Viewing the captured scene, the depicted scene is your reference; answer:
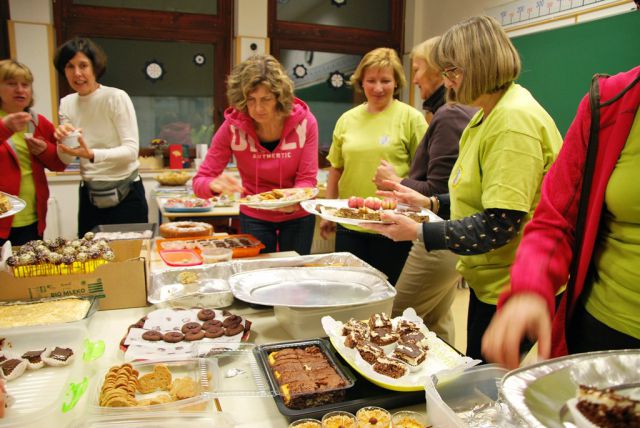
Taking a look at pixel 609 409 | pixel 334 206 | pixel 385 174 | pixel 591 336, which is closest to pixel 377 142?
pixel 385 174

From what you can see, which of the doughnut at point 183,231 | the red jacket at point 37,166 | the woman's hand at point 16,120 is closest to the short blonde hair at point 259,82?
the doughnut at point 183,231

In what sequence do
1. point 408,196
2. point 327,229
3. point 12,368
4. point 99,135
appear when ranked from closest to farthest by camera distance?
1. point 12,368
2. point 408,196
3. point 327,229
4. point 99,135

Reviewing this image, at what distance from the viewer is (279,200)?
2.25m

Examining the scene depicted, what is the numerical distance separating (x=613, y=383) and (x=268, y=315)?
3.69 feet

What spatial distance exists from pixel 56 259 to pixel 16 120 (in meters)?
1.26

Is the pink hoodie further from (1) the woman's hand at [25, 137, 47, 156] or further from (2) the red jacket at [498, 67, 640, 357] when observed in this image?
(2) the red jacket at [498, 67, 640, 357]

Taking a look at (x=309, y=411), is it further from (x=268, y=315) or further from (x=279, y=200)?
(x=279, y=200)

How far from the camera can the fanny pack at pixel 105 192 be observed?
3.00m

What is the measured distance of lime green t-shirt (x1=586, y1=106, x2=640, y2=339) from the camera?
3.23 feet

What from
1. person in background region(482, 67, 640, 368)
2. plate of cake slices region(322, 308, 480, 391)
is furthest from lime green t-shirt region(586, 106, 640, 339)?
plate of cake slices region(322, 308, 480, 391)

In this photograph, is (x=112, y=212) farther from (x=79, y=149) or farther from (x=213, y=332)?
(x=213, y=332)

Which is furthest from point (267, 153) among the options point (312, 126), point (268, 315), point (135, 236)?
point (268, 315)

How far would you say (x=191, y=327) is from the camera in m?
1.44

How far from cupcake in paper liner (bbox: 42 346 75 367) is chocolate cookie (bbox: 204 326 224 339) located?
34cm
